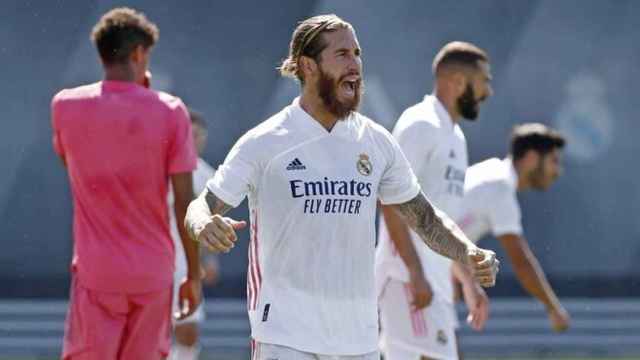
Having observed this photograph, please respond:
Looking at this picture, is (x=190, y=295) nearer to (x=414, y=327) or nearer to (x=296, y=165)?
(x=414, y=327)

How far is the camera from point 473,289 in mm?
9141

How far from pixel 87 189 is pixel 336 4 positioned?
410 inches

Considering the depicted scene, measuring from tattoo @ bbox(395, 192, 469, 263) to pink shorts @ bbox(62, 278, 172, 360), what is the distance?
1504 mm

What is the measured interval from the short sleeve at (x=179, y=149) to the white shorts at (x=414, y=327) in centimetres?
161

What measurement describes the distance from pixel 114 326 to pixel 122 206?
51 centimetres

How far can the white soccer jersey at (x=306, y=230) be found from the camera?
6129 mm

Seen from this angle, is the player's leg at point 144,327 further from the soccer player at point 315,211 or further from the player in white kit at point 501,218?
the player in white kit at point 501,218

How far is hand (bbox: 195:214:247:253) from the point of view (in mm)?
5508

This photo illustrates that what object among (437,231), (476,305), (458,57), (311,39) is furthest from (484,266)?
(458,57)

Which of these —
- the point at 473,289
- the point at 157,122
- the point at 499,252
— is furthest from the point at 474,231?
the point at 499,252

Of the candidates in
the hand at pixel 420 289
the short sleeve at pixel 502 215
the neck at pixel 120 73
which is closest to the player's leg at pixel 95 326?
the neck at pixel 120 73

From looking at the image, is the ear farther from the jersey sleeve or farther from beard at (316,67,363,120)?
the jersey sleeve

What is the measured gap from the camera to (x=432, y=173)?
8656mm

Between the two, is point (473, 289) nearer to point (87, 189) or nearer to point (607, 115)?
point (87, 189)
